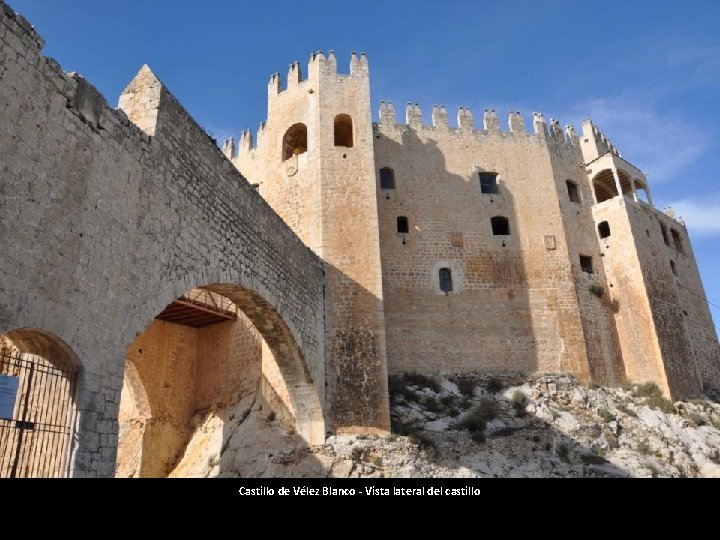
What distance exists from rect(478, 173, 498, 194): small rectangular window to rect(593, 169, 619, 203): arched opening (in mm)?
4402

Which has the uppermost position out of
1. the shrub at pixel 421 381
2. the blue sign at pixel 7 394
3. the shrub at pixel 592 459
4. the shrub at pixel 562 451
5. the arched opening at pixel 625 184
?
the arched opening at pixel 625 184

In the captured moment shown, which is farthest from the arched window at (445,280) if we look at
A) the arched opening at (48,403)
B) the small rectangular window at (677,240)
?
the arched opening at (48,403)

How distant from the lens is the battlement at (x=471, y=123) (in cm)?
2125

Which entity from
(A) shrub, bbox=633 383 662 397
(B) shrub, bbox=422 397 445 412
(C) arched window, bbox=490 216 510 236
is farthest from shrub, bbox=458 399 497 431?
(C) arched window, bbox=490 216 510 236

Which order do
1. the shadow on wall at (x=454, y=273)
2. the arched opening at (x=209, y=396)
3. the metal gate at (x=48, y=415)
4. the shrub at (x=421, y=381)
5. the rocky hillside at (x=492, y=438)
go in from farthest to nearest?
the shadow on wall at (x=454, y=273) → the shrub at (x=421, y=381) → the arched opening at (x=209, y=396) → the rocky hillside at (x=492, y=438) → the metal gate at (x=48, y=415)

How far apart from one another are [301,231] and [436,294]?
5090mm

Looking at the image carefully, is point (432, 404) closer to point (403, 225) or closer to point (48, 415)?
point (403, 225)

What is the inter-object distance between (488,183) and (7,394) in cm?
1784

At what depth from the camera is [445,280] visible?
1922cm

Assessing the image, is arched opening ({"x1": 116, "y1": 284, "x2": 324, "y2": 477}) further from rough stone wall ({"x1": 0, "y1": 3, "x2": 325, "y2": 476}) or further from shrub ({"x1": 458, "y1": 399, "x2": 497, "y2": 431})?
rough stone wall ({"x1": 0, "y1": 3, "x2": 325, "y2": 476})

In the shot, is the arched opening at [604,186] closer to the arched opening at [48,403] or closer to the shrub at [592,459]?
the shrub at [592,459]

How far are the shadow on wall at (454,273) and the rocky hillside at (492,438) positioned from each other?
89 centimetres
